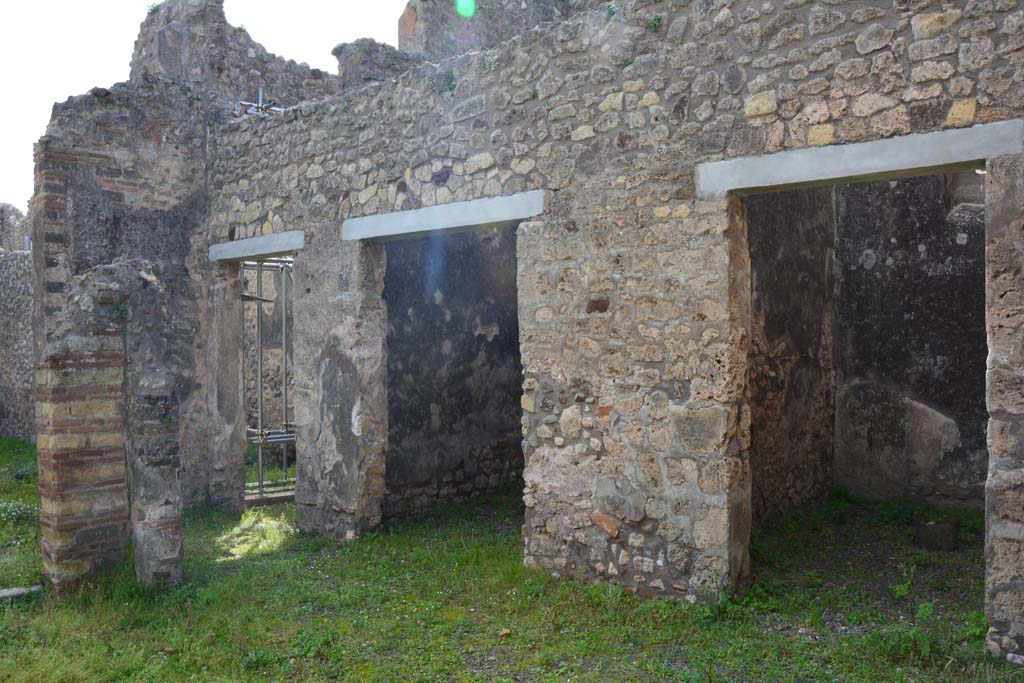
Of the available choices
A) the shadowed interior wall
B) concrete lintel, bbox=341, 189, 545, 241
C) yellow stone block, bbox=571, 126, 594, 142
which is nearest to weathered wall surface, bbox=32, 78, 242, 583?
concrete lintel, bbox=341, 189, 545, 241

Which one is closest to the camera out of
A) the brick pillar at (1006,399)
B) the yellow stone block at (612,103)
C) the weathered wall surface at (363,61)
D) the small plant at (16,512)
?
the brick pillar at (1006,399)

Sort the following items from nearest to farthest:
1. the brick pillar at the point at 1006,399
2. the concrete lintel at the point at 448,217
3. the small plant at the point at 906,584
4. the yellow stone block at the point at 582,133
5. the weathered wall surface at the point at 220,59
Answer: the brick pillar at the point at 1006,399 → the small plant at the point at 906,584 → the yellow stone block at the point at 582,133 → the concrete lintel at the point at 448,217 → the weathered wall surface at the point at 220,59

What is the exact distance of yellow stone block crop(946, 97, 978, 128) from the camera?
12.9 ft

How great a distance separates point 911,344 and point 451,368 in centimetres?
394

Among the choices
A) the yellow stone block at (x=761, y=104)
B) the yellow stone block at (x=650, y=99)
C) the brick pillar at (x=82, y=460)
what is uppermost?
the yellow stone block at (x=650, y=99)

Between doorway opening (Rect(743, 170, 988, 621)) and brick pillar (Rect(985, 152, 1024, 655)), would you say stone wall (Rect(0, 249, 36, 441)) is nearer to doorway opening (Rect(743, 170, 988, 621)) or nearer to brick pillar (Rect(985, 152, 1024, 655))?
doorway opening (Rect(743, 170, 988, 621))

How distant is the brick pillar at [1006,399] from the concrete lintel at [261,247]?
5105 millimetres

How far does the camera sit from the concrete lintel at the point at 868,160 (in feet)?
12.8

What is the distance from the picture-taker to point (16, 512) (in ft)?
24.7

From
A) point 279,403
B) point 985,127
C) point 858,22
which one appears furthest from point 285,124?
point 279,403

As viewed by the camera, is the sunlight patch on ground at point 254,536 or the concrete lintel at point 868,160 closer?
the concrete lintel at point 868,160

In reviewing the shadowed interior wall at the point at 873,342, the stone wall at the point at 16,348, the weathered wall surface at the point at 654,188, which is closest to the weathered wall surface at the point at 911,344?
the shadowed interior wall at the point at 873,342

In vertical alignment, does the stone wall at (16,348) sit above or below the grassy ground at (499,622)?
above

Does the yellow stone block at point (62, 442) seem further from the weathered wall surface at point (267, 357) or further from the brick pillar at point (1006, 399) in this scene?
the weathered wall surface at point (267, 357)
